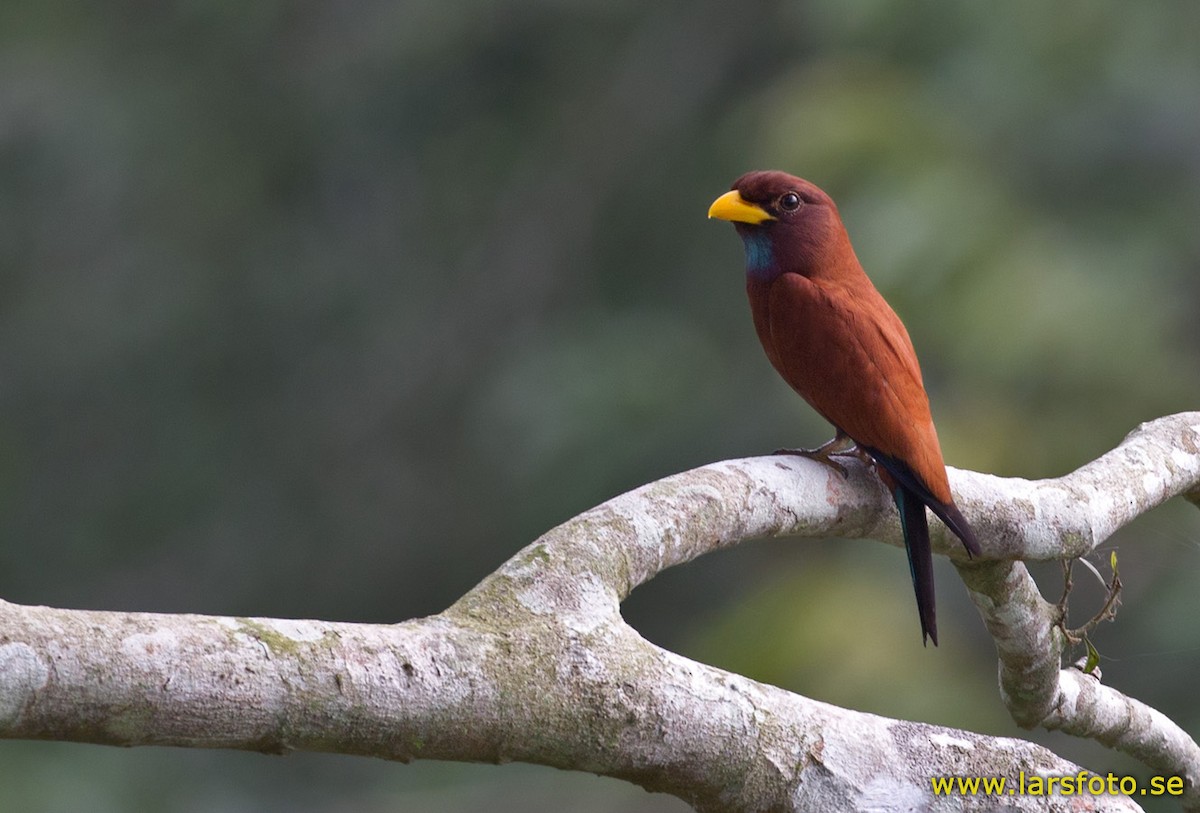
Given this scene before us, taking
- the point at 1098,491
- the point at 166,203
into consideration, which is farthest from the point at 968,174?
the point at 166,203

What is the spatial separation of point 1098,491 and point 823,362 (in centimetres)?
51

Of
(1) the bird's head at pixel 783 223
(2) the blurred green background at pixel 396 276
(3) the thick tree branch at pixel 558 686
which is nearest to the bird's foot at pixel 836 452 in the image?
(3) the thick tree branch at pixel 558 686

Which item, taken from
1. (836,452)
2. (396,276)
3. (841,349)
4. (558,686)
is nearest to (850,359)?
(841,349)

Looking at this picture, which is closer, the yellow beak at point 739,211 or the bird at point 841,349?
the bird at point 841,349

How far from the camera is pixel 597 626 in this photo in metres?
1.66

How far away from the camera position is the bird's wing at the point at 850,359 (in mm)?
2529

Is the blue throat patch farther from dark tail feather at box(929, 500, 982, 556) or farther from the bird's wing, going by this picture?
dark tail feather at box(929, 500, 982, 556)

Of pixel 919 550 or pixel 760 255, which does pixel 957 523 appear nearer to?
pixel 919 550

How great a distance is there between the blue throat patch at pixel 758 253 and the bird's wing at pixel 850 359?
0.07 metres

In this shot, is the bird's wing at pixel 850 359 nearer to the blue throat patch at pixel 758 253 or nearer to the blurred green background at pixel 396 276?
the blue throat patch at pixel 758 253

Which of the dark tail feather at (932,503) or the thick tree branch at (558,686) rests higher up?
the dark tail feather at (932,503)

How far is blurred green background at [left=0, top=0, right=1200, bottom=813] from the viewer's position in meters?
7.94

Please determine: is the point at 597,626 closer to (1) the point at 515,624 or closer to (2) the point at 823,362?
(1) the point at 515,624

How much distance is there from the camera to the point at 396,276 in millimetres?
11266
